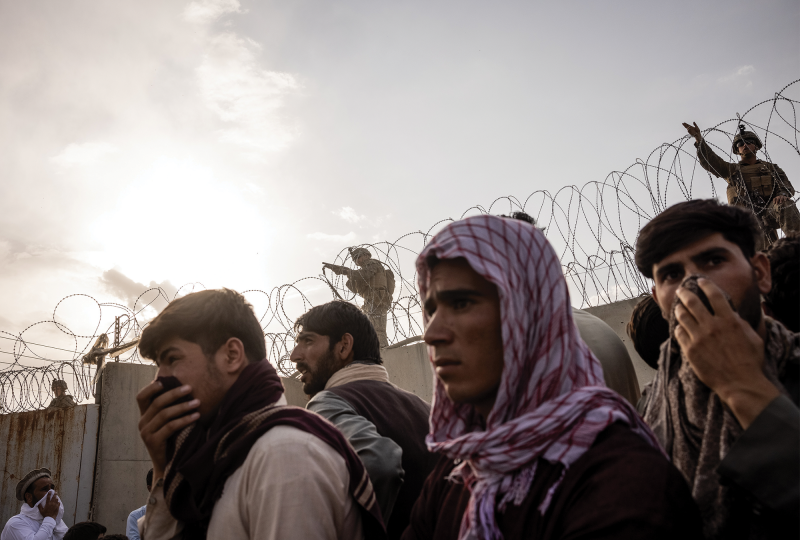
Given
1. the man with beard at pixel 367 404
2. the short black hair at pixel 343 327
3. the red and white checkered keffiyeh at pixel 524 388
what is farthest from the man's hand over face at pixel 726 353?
the short black hair at pixel 343 327

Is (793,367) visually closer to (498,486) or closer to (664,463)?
(664,463)

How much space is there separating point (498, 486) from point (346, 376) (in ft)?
5.59

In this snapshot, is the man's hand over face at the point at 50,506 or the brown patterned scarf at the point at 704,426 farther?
the man's hand over face at the point at 50,506

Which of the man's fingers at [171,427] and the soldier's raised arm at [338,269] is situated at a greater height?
the soldier's raised arm at [338,269]

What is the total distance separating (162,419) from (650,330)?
80.6 inches

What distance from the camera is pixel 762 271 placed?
1.68 metres

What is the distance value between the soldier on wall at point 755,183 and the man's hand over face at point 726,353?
3704mm

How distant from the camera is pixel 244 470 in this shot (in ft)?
5.47

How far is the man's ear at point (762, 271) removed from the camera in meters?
1.65

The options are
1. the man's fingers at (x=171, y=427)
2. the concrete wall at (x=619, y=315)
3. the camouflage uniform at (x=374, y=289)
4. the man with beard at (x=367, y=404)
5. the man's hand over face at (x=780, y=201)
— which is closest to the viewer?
the man's fingers at (x=171, y=427)

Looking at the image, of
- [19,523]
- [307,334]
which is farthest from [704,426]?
[19,523]

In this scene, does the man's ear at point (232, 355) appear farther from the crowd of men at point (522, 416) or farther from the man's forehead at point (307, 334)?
the man's forehead at point (307, 334)

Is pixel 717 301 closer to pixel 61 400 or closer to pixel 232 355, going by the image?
pixel 232 355

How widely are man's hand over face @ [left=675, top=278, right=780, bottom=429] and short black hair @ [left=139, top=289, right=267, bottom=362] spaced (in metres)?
1.58
